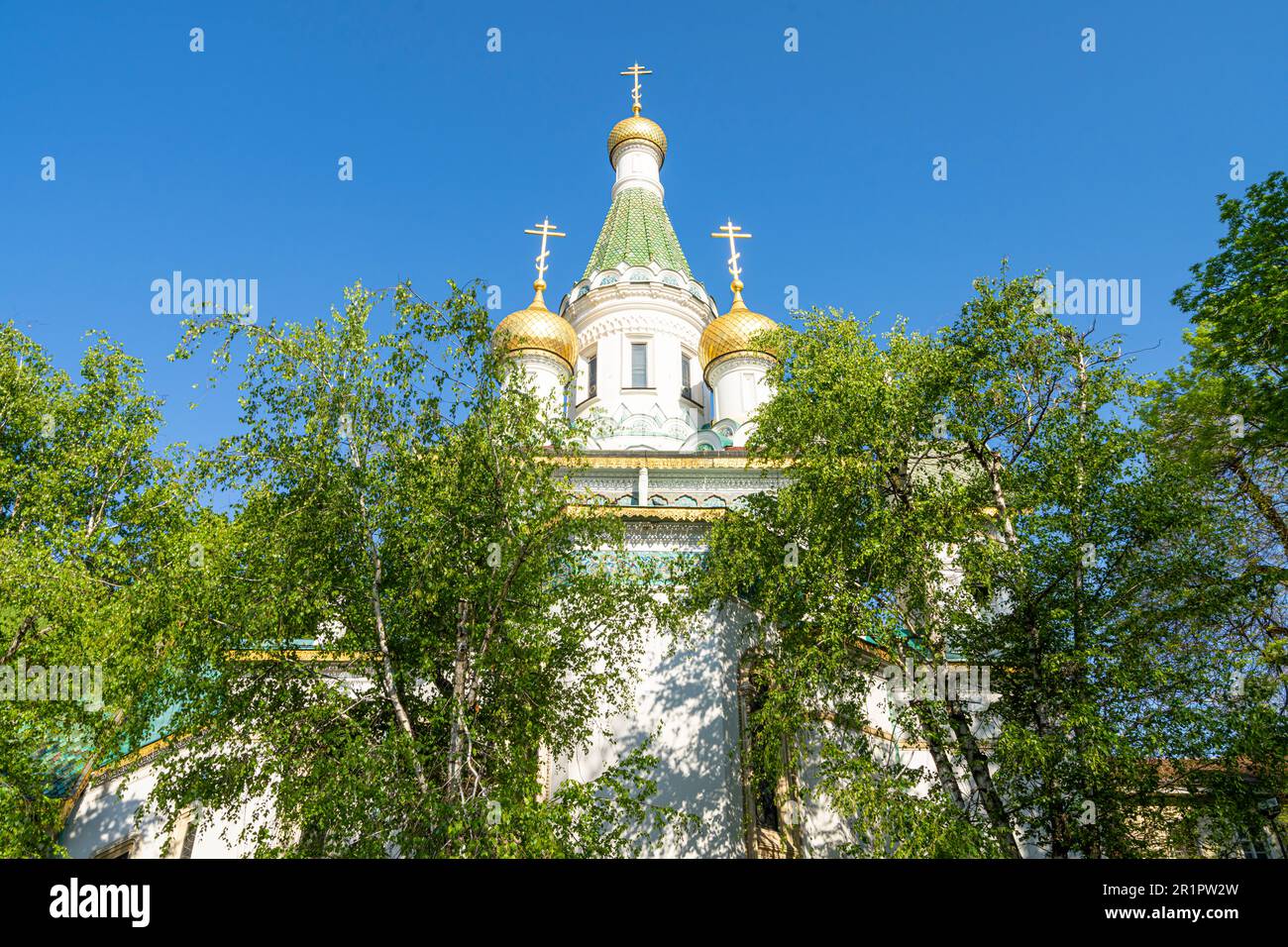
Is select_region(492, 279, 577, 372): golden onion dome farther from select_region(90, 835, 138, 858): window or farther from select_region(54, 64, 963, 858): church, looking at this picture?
select_region(90, 835, 138, 858): window

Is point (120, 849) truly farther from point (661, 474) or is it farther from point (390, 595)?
point (661, 474)

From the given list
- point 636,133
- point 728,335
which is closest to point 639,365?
point 728,335

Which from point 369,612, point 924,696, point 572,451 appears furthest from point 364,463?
point 924,696

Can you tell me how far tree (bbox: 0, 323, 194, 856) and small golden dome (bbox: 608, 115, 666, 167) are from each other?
23.6m

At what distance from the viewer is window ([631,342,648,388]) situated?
26.4m

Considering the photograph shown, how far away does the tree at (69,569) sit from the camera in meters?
9.50

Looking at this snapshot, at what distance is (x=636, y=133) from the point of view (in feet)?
109

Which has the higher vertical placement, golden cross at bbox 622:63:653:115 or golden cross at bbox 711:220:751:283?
golden cross at bbox 622:63:653:115

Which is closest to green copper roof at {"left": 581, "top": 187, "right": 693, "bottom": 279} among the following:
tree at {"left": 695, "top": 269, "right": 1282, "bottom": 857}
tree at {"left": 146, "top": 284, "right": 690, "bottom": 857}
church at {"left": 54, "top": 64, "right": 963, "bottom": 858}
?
church at {"left": 54, "top": 64, "right": 963, "bottom": 858}

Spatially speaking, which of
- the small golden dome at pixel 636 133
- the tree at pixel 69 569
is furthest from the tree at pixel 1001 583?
the small golden dome at pixel 636 133

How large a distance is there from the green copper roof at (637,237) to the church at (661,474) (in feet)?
0.24

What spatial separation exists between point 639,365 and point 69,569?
1830cm

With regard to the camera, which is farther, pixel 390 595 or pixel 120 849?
pixel 120 849

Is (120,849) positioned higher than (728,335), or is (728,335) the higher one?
(728,335)
